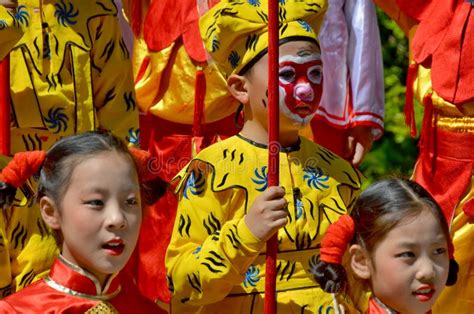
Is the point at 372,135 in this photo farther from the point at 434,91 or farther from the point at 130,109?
the point at 130,109

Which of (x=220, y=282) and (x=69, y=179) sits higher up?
(x=69, y=179)

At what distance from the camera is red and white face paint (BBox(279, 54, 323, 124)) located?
493 centimetres

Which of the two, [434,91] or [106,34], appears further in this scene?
[434,91]

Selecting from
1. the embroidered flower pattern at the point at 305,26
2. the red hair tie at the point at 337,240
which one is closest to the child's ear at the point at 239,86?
the embroidered flower pattern at the point at 305,26

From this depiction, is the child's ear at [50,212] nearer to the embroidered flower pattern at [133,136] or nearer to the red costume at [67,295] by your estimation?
the red costume at [67,295]

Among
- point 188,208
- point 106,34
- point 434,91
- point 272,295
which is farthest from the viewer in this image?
point 434,91

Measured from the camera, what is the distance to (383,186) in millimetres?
4730

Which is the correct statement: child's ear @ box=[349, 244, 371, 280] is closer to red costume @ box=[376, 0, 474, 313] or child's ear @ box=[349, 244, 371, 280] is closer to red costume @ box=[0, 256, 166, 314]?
red costume @ box=[0, 256, 166, 314]

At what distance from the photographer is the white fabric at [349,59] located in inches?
257

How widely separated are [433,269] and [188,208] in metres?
0.77

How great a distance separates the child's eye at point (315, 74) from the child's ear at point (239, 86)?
209 mm

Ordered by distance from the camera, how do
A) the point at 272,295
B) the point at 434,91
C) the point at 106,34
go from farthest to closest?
1. the point at 434,91
2. the point at 106,34
3. the point at 272,295

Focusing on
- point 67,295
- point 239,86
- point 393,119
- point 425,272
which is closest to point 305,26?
point 239,86

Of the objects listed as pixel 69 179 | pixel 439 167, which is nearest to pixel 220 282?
pixel 69 179
